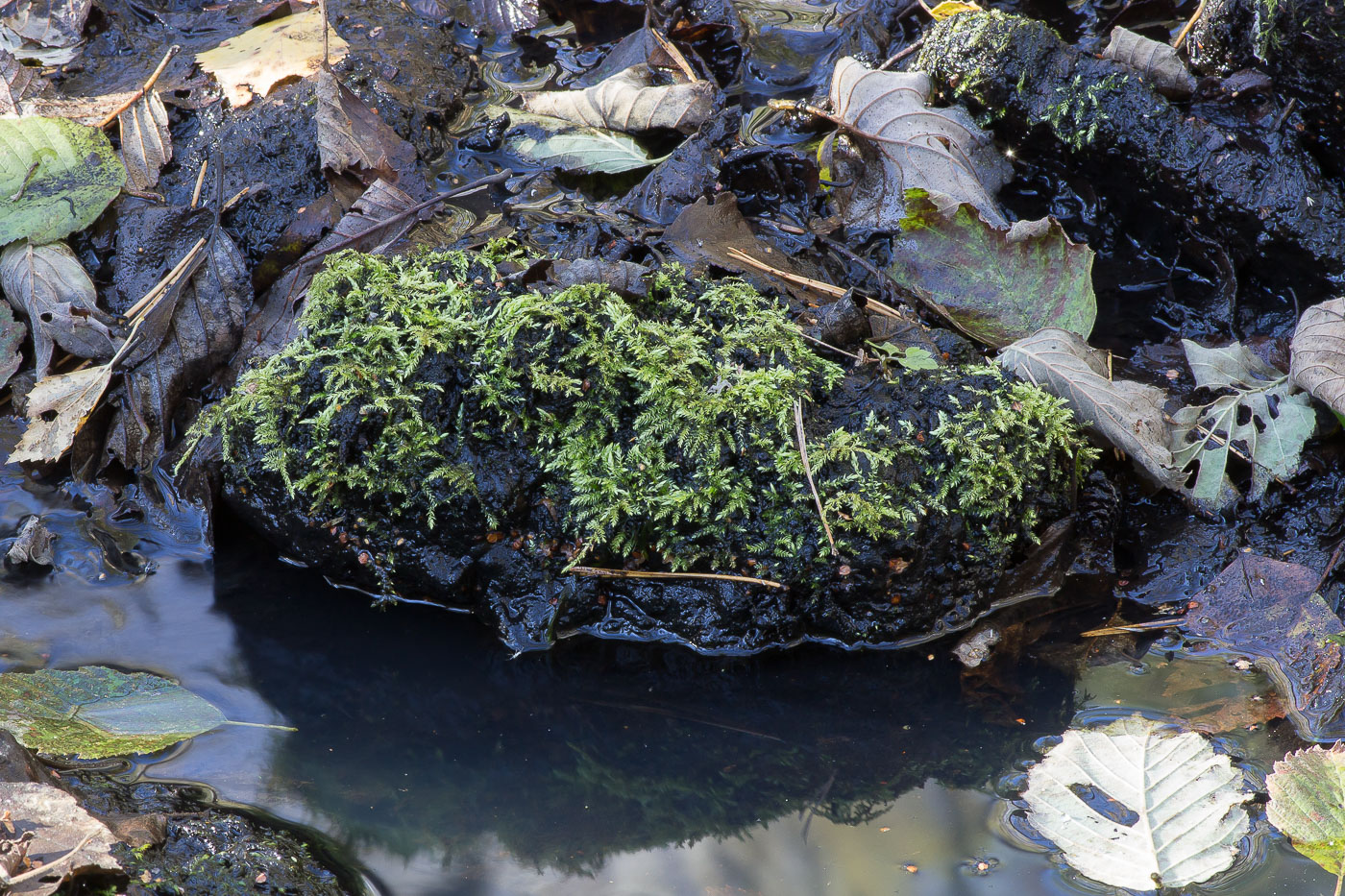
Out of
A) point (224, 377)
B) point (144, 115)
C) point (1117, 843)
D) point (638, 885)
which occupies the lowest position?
point (638, 885)

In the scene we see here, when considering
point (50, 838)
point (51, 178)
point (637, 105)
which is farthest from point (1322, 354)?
point (51, 178)

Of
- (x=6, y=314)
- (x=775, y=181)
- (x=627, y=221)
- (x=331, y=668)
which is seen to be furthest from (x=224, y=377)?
(x=775, y=181)

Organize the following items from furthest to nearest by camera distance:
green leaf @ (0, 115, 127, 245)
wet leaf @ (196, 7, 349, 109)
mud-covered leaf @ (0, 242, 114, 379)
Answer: wet leaf @ (196, 7, 349, 109) < green leaf @ (0, 115, 127, 245) < mud-covered leaf @ (0, 242, 114, 379)

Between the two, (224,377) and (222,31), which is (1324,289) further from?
(222,31)

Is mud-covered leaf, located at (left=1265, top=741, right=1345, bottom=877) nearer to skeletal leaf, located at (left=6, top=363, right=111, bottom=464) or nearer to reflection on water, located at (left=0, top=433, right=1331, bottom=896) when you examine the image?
reflection on water, located at (left=0, top=433, right=1331, bottom=896)

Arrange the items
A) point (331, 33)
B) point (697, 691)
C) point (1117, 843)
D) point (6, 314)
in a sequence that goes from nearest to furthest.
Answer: point (1117, 843) < point (697, 691) < point (6, 314) < point (331, 33)

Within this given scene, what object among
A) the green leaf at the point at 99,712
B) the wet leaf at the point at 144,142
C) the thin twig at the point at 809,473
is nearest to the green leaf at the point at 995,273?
the thin twig at the point at 809,473

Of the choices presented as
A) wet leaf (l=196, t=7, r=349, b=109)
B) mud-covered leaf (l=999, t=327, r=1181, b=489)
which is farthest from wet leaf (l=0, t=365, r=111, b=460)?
mud-covered leaf (l=999, t=327, r=1181, b=489)
